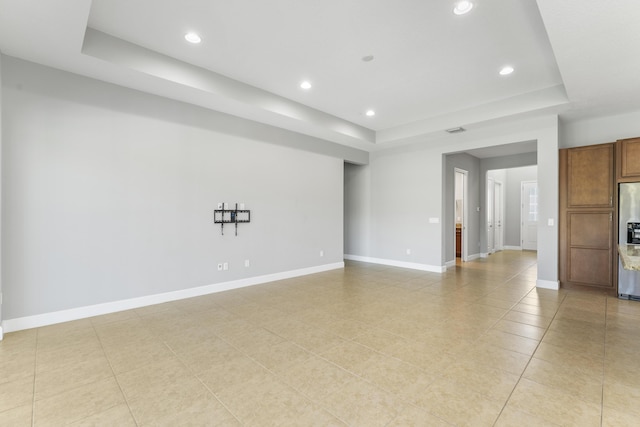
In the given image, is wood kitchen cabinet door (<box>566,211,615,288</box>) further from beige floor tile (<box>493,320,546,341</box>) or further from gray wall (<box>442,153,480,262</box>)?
beige floor tile (<box>493,320,546,341</box>)

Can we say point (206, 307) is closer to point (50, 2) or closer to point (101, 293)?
point (101, 293)

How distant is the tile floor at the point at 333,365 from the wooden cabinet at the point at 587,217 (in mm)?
743

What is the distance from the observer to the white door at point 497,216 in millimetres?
9711

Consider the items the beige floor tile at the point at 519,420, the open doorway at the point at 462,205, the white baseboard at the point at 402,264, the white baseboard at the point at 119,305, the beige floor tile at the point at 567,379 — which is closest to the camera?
the beige floor tile at the point at 519,420

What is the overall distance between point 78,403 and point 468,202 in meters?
8.31

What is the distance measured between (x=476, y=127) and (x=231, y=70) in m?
4.40

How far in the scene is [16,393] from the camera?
2.06 m

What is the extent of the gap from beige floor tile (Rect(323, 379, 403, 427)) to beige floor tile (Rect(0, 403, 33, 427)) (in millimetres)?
1845

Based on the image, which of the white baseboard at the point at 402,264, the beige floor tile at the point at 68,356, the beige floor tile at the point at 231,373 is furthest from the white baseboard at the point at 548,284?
the beige floor tile at the point at 68,356

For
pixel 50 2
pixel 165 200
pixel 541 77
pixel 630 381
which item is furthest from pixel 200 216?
pixel 541 77

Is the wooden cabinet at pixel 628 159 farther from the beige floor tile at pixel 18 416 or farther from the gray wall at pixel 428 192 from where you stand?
the beige floor tile at pixel 18 416

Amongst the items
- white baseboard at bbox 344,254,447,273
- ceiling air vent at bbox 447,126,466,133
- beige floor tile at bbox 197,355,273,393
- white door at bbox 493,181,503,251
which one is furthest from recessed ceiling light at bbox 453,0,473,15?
white door at bbox 493,181,503,251

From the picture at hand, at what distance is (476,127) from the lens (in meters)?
5.47

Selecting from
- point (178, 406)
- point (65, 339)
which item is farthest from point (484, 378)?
point (65, 339)
